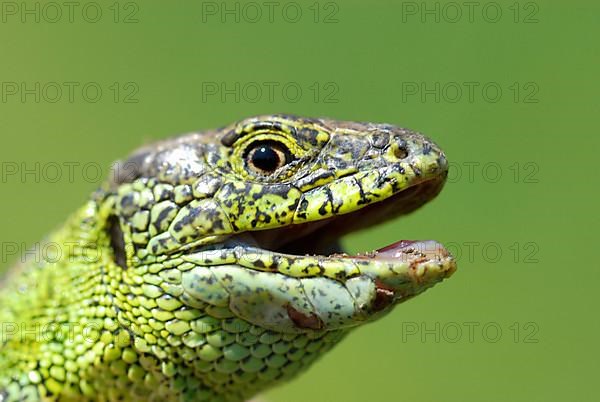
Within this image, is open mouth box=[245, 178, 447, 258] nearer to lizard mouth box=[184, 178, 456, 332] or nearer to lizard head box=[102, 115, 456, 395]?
lizard head box=[102, 115, 456, 395]

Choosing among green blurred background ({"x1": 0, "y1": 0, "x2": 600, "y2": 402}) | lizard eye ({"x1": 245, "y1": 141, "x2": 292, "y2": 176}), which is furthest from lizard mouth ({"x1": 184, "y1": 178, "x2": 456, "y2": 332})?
green blurred background ({"x1": 0, "y1": 0, "x2": 600, "y2": 402})

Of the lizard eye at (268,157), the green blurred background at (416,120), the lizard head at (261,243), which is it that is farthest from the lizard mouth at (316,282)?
the green blurred background at (416,120)

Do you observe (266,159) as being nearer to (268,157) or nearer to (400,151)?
(268,157)

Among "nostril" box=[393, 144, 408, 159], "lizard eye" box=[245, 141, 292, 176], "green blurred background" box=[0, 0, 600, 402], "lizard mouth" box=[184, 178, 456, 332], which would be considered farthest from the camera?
"green blurred background" box=[0, 0, 600, 402]

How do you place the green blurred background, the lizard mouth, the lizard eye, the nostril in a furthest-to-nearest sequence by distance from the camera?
1. the green blurred background
2. the lizard eye
3. the nostril
4. the lizard mouth

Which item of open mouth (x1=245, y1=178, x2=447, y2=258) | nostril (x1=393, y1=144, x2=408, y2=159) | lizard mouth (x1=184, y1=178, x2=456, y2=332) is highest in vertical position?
nostril (x1=393, y1=144, x2=408, y2=159)

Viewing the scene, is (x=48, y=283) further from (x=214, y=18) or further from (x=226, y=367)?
(x=214, y=18)

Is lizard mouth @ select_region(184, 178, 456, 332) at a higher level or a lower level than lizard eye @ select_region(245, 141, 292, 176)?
lower
